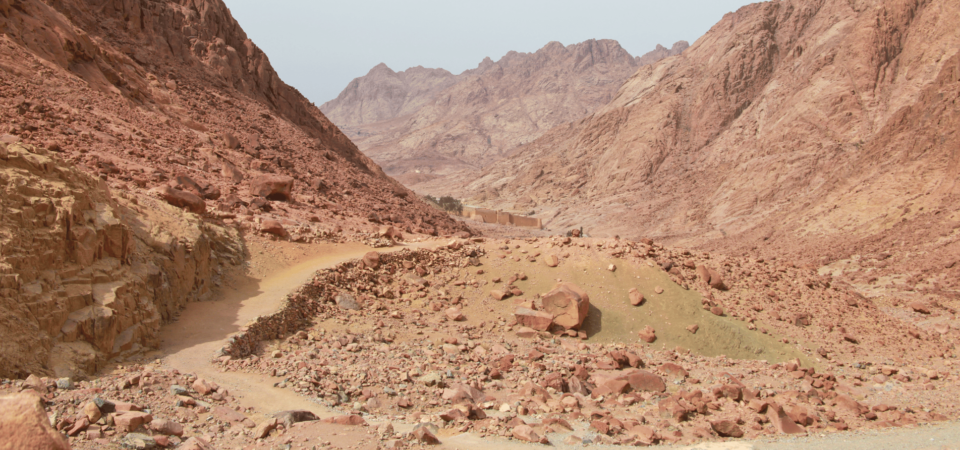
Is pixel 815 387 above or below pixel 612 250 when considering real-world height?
below

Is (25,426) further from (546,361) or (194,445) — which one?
(546,361)

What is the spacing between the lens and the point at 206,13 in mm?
21891

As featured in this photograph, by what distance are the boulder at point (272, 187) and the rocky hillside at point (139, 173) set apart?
40 millimetres

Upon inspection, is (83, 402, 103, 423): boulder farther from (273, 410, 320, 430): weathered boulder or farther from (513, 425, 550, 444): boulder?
(513, 425, 550, 444): boulder

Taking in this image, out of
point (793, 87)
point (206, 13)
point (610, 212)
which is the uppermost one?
point (793, 87)

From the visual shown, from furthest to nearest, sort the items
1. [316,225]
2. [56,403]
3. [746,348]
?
[316,225] < [746,348] < [56,403]

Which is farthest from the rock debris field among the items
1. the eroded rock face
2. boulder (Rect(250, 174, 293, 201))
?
boulder (Rect(250, 174, 293, 201))

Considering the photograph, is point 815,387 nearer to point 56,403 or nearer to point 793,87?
point 56,403

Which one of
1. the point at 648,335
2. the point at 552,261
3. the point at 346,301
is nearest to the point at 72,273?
the point at 346,301

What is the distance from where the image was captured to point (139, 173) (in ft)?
42.1

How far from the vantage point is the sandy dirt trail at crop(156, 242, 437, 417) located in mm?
6789

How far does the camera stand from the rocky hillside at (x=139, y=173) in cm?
682

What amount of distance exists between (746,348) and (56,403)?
35.6ft

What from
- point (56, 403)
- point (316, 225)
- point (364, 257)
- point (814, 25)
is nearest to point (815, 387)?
point (364, 257)
